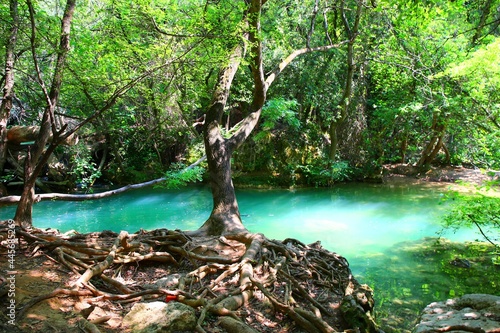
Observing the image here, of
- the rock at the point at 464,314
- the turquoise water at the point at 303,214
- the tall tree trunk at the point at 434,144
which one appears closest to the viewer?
the rock at the point at 464,314

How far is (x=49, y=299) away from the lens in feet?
11.5

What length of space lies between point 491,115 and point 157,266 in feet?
27.9

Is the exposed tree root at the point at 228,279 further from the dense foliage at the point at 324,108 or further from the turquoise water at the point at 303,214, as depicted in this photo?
the dense foliage at the point at 324,108

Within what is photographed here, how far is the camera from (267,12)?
46.4 ft

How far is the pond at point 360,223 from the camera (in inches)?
282

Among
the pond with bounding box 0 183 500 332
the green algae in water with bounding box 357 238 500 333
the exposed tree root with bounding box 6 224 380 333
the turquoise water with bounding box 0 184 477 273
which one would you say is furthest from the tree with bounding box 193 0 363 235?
the turquoise water with bounding box 0 184 477 273

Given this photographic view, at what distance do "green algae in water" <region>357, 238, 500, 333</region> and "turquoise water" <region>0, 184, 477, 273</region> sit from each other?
55 cm

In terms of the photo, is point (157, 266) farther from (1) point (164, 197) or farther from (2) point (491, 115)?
(1) point (164, 197)

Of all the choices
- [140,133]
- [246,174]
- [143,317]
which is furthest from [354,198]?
[143,317]

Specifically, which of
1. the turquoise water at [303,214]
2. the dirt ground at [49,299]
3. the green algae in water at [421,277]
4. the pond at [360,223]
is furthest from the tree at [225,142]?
the turquoise water at [303,214]

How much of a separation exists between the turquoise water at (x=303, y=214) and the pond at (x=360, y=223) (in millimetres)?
29

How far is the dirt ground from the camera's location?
308cm

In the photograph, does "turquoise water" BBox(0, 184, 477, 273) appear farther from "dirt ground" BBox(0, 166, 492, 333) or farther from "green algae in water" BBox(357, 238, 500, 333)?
"dirt ground" BBox(0, 166, 492, 333)

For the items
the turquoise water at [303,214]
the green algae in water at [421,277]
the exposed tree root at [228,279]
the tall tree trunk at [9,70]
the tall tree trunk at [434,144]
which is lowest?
the green algae in water at [421,277]
